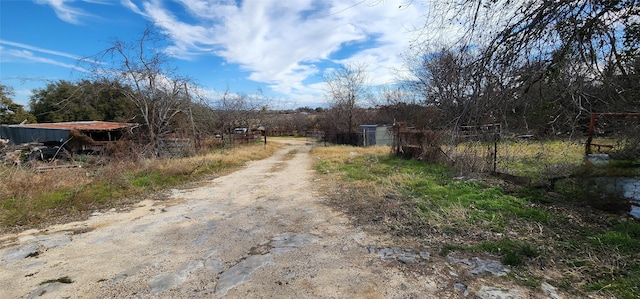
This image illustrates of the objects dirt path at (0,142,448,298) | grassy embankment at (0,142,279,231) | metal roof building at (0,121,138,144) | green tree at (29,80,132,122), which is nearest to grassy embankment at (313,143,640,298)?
dirt path at (0,142,448,298)

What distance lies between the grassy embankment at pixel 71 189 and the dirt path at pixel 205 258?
0.70m

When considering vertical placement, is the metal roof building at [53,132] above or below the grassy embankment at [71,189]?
above

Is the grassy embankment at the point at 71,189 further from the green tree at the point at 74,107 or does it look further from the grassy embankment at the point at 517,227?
the green tree at the point at 74,107

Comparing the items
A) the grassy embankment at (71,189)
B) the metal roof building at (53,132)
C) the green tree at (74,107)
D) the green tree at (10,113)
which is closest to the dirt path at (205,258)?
the grassy embankment at (71,189)

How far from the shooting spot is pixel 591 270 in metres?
2.85

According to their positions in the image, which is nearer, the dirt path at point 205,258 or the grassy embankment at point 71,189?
the dirt path at point 205,258

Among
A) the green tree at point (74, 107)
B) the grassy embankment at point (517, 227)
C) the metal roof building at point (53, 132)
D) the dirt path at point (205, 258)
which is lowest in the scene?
the dirt path at point (205, 258)

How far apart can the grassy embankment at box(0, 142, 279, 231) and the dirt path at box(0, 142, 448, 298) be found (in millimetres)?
698

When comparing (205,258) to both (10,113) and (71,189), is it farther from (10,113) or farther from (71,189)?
(10,113)

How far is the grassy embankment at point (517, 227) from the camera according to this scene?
2.80 meters

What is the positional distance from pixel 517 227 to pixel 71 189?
873 centimetres

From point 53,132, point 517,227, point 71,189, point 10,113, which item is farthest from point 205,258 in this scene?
point 10,113

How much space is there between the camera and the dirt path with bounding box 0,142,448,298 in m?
2.73

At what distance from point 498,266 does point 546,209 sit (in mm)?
2546
